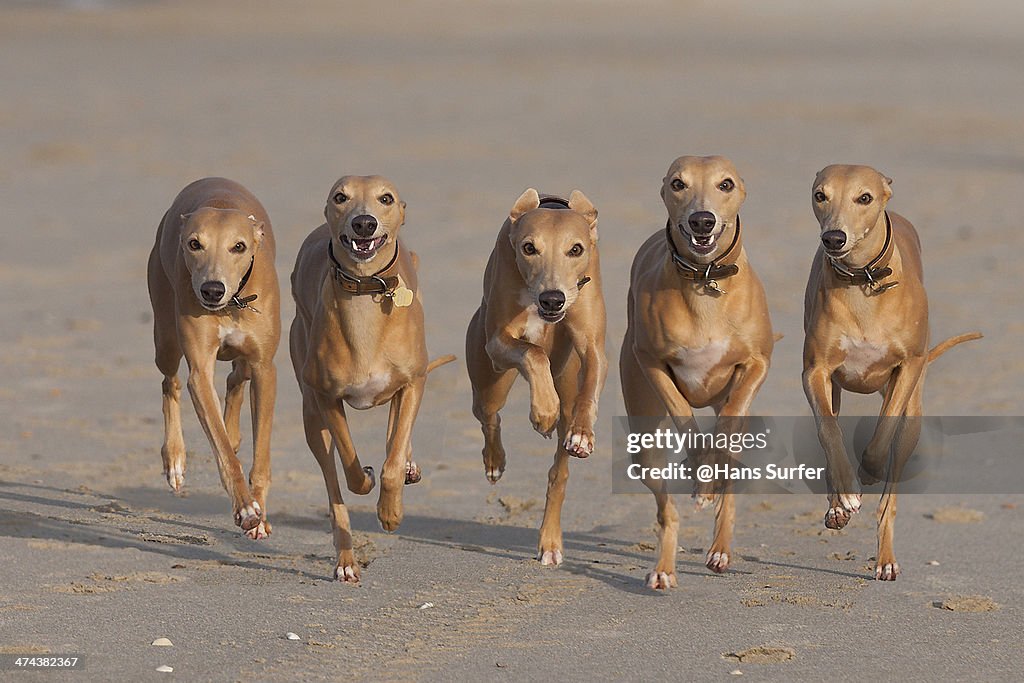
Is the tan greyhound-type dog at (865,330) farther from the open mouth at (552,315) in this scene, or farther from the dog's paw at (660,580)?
the open mouth at (552,315)

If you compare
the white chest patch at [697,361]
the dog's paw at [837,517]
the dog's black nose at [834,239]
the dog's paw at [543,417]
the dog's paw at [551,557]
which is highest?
the dog's black nose at [834,239]

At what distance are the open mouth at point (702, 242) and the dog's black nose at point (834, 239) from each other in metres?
0.48

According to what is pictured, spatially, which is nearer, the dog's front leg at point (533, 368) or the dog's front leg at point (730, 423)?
the dog's front leg at point (533, 368)

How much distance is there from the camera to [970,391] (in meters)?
12.5

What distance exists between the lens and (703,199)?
746cm

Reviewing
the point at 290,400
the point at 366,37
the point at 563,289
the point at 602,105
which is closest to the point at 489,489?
the point at 290,400

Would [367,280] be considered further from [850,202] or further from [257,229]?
[850,202]

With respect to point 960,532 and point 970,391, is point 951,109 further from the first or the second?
point 960,532

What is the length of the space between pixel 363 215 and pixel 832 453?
2400 mm

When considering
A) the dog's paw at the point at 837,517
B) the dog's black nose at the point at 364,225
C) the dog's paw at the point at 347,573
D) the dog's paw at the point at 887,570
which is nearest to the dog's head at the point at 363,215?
the dog's black nose at the point at 364,225

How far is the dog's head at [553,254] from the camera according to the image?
7.14 meters

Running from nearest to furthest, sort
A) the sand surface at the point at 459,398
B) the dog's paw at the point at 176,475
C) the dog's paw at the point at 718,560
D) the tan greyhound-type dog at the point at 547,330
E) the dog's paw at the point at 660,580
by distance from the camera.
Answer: the tan greyhound-type dog at the point at 547,330
the sand surface at the point at 459,398
the dog's paw at the point at 718,560
the dog's paw at the point at 660,580
the dog's paw at the point at 176,475

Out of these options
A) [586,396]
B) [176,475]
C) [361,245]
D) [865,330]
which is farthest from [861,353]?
[176,475]

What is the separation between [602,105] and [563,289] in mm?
25493
